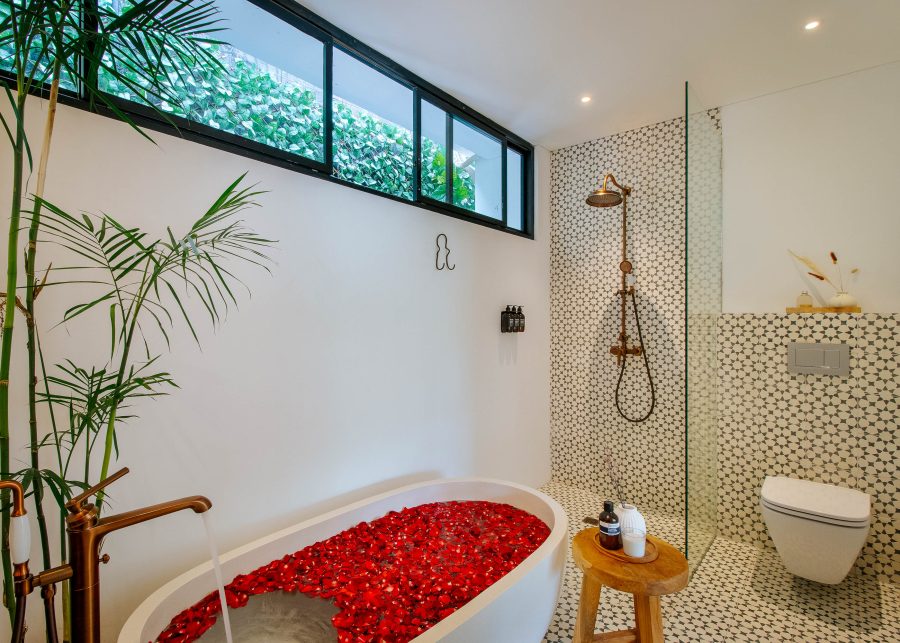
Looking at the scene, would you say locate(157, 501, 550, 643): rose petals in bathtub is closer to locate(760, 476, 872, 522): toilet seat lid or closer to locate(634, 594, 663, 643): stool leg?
locate(634, 594, 663, 643): stool leg

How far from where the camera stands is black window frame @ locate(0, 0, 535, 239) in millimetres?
1606

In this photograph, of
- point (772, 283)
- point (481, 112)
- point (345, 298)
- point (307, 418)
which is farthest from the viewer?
point (481, 112)

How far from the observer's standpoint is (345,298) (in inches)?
87.6

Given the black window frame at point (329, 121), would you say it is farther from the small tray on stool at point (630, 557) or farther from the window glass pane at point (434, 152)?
the small tray on stool at point (630, 557)

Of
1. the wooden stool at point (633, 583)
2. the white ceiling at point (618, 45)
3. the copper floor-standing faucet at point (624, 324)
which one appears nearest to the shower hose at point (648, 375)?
the copper floor-standing faucet at point (624, 324)

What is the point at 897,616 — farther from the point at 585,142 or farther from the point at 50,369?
the point at 50,369

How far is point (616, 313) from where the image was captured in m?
3.38

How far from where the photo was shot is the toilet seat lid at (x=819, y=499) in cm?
208

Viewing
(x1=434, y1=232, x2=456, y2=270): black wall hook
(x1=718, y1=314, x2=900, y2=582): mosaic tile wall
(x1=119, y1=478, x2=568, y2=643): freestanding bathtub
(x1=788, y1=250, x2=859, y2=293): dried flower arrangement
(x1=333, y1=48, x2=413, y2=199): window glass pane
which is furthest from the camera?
(x1=434, y1=232, x2=456, y2=270): black wall hook

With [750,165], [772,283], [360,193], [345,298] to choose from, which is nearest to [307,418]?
[345,298]

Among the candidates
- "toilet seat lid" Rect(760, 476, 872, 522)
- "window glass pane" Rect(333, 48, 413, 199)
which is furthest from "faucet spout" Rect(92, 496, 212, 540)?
"toilet seat lid" Rect(760, 476, 872, 522)

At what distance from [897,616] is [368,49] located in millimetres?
3878

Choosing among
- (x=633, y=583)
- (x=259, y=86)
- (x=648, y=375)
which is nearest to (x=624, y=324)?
(x=648, y=375)

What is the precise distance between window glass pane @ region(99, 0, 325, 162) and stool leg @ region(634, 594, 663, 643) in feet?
7.79
